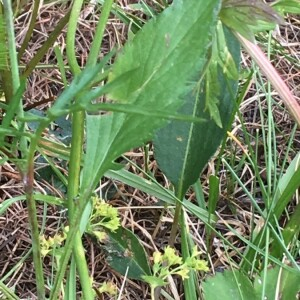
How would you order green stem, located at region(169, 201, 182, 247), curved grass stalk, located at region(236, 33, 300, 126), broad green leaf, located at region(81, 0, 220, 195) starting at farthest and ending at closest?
green stem, located at region(169, 201, 182, 247), curved grass stalk, located at region(236, 33, 300, 126), broad green leaf, located at region(81, 0, 220, 195)

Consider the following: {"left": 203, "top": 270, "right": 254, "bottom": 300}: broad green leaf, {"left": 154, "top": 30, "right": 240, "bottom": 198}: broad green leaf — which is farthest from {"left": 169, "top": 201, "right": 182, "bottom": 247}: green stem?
{"left": 203, "top": 270, "right": 254, "bottom": 300}: broad green leaf

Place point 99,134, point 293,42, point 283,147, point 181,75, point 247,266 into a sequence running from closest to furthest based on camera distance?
point 181,75, point 99,134, point 247,266, point 283,147, point 293,42

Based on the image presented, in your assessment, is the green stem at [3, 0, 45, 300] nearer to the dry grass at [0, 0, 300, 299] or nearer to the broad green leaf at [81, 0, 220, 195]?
the broad green leaf at [81, 0, 220, 195]

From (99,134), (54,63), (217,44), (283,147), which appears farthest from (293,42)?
(99,134)

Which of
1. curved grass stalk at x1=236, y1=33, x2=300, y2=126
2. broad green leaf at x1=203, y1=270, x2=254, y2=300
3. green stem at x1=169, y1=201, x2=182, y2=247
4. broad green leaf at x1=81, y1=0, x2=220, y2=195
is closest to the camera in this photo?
broad green leaf at x1=81, y1=0, x2=220, y2=195

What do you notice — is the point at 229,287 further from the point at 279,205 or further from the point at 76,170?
the point at 76,170

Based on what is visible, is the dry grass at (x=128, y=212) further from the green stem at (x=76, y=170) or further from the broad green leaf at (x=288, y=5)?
the broad green leaf at (x=288, y=5)

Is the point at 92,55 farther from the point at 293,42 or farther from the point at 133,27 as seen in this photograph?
the point at 293,42
